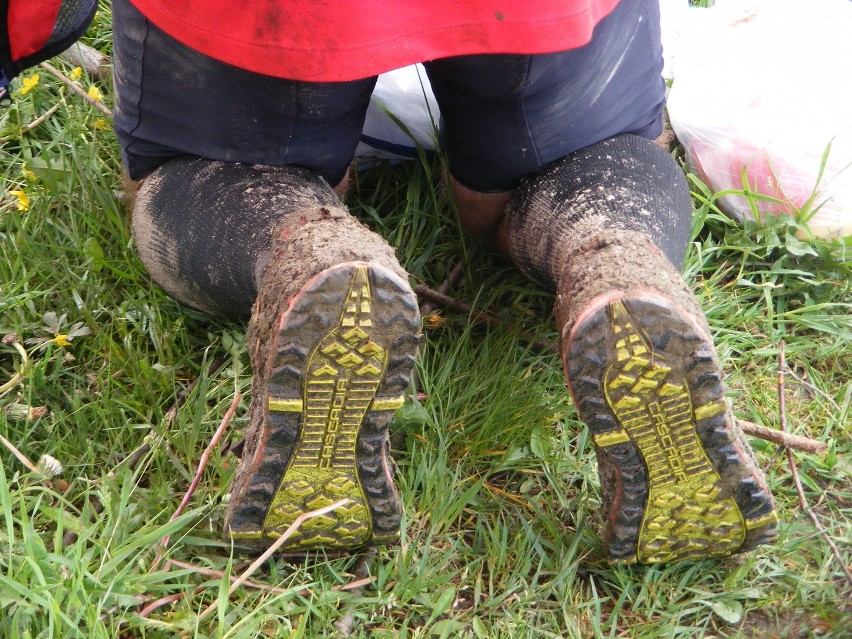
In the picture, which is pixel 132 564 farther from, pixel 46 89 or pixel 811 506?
pixel 46 89

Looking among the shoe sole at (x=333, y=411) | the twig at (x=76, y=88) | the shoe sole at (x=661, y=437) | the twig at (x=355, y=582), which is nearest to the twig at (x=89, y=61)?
the twig at (x=76, y=88)

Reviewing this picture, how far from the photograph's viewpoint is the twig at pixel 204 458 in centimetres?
126

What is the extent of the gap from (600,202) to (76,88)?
1181 mm

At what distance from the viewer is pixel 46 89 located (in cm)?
197

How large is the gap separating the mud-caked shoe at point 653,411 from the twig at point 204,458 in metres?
0.51

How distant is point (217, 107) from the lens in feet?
4.08

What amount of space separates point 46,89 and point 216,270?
942mm

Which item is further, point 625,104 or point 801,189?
point 801,189

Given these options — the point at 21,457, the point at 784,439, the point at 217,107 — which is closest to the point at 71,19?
the point at 217,107

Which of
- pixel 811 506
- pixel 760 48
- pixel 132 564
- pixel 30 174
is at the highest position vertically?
pixel 760 48

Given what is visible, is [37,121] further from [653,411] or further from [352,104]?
[653,411]

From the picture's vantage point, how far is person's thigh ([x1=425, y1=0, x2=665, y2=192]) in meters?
1.24

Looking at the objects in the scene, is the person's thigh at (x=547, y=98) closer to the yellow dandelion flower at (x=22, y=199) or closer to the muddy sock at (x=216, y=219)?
the muddy sock at (x=216, y=219)

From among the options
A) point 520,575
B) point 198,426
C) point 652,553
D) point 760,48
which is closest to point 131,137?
point 198,426
